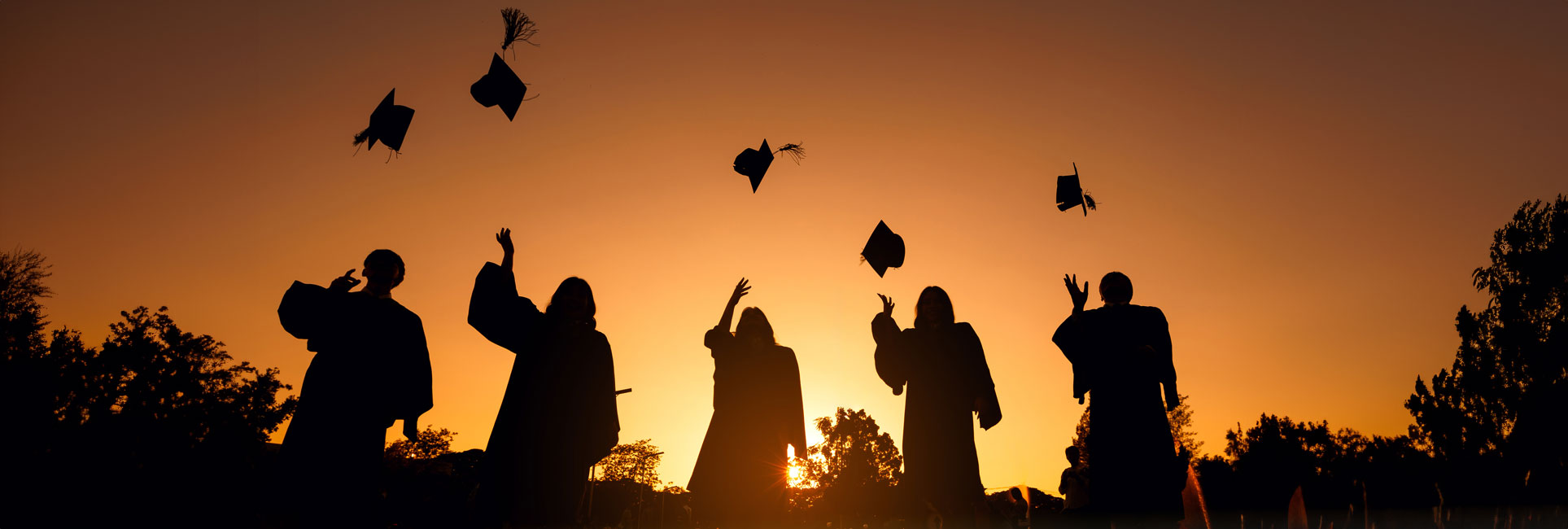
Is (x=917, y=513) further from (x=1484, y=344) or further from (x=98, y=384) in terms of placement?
(x=98, y=384)

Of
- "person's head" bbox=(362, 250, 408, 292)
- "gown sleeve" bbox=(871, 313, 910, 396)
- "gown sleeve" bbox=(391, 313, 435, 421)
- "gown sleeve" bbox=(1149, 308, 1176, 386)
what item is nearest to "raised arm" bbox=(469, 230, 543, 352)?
"gown sleeve" bbox=(391, 313, 435, 421)

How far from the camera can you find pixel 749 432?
8.07 meters

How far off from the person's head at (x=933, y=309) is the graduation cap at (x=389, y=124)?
5.31 metres

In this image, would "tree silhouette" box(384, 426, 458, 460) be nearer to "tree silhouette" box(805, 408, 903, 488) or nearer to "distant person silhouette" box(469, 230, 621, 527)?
"tree silhouette" box(805, 408, 903, 488)

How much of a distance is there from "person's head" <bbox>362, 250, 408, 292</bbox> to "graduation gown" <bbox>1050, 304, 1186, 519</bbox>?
492 cm

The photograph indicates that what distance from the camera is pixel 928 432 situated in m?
7.75

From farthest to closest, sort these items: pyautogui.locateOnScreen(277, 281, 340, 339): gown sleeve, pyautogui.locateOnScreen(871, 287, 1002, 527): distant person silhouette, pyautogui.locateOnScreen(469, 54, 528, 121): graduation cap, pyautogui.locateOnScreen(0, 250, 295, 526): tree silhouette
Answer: pyautogui.locateOnScreen(0, 250, 295, 526): tree silhouette, pyautogui.locateOnScreen(469, 54, 528, 121): graduation cap, pyautogui.locateOnScreen(871, 287, 1002, 527): distant person silhouette, pyautogui.locateOnScreen(277, 281, 340, 339): gown sleeve

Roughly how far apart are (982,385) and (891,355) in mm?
833

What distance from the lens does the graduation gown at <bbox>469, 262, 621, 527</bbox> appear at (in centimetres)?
630

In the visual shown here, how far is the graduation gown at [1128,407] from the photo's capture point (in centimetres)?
639

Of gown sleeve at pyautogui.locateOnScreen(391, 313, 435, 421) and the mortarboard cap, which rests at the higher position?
the mortarboard cap

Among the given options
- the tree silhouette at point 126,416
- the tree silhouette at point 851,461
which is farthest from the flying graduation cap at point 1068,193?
the tree silhouette at point 851,461

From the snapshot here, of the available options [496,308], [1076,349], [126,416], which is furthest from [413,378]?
[126,416]

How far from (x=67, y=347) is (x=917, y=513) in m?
46.3
